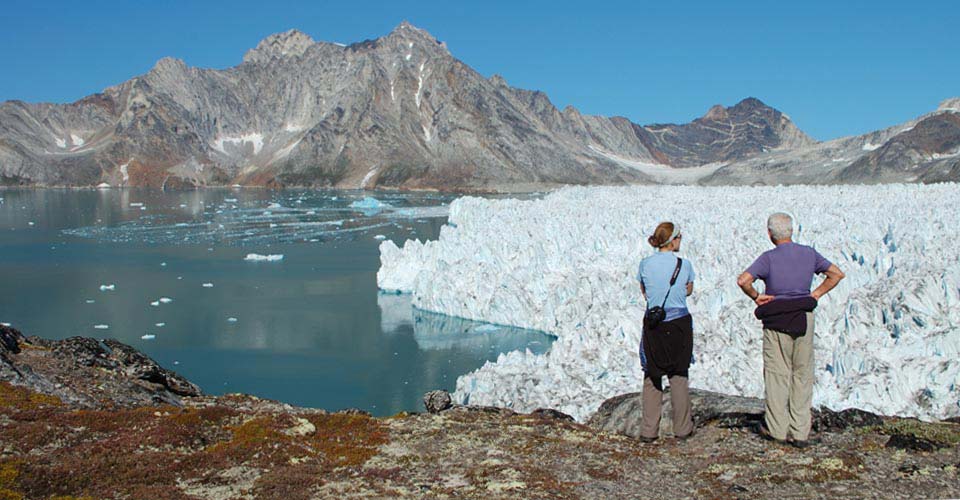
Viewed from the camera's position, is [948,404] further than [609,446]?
Yes

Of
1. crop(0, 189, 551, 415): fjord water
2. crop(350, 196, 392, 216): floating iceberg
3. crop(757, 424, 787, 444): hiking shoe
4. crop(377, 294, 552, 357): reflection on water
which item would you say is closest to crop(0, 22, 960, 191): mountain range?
crop(350, 196, 392, 216): floating iceberg

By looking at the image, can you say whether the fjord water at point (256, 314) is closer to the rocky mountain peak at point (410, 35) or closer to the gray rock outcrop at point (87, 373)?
the gray rock outcrop at point (87, 373)

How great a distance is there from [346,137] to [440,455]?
5645 inches

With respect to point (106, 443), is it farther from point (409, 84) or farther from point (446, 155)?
point (409, 84)

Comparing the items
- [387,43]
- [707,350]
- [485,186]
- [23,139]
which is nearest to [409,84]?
[387,43]

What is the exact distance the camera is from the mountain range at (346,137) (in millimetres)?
127750

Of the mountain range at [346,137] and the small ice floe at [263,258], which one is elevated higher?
the mountain range at [346,137]

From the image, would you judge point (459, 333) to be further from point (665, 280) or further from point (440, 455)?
point (665, 280)

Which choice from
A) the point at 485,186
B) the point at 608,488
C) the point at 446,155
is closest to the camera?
the point at 608,488

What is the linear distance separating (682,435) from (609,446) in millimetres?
627

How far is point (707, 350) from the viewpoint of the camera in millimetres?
14398

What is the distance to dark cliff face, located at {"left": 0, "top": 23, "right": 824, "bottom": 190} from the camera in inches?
5340

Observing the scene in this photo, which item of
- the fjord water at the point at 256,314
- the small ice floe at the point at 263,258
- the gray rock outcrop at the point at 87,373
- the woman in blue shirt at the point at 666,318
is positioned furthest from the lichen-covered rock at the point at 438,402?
the small ice floe at the point at 263,258

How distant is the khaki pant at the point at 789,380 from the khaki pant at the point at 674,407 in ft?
2.14
